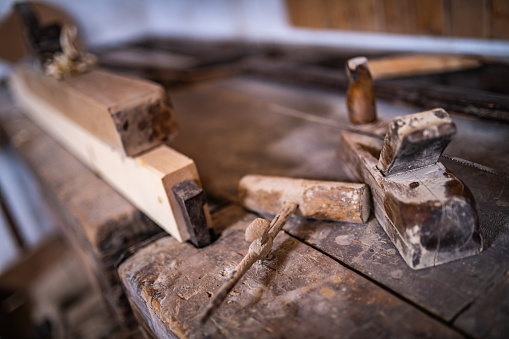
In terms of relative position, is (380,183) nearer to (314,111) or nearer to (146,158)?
(146,158)

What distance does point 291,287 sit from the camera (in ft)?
3.85

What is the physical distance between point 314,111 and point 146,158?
1.33 m

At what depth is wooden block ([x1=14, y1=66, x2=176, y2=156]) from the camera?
1.58 m

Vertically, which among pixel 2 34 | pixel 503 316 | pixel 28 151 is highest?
pixel 2 34

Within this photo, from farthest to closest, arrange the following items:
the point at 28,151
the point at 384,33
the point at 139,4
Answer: the point at 139,4, the point at 384,33, the point at 28,151

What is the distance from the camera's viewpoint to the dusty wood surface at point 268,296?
1.02 metres

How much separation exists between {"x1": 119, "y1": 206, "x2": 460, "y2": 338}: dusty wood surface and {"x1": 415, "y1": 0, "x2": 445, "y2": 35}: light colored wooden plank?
7.52ft

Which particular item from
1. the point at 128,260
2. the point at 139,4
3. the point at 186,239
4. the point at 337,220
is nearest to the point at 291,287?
the point at 337,220

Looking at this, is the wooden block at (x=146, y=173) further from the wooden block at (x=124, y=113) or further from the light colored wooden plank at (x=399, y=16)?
the light colored wooden plank at (x=399, y=16)

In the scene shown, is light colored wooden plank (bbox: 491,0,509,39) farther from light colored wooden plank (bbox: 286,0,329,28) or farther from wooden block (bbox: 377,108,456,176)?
wooden block (bbox: 377,108,456,176)

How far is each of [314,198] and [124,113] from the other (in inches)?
32.3

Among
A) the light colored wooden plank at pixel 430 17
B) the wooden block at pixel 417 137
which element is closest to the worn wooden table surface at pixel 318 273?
the wooden block at pixel 417 137

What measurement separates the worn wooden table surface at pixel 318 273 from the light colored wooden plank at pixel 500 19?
90 centimetres

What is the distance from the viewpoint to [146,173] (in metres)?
1.53
